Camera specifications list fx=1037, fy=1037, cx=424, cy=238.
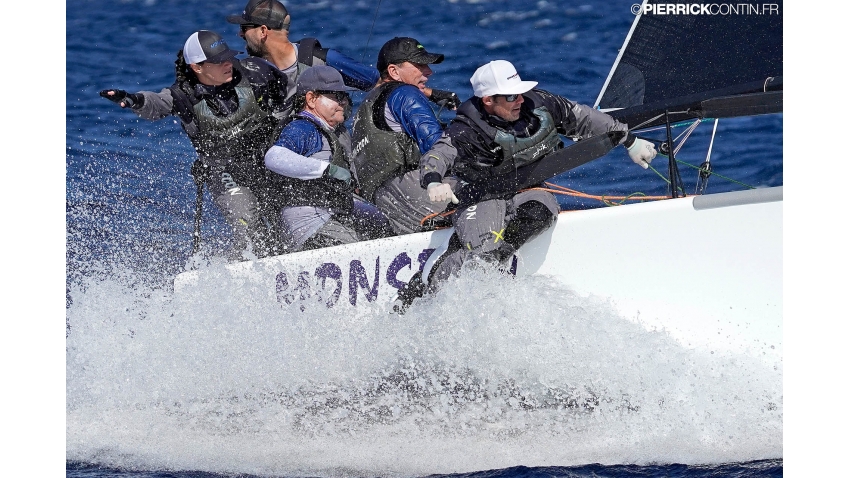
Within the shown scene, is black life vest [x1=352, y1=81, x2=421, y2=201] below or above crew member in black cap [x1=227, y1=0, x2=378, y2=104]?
below

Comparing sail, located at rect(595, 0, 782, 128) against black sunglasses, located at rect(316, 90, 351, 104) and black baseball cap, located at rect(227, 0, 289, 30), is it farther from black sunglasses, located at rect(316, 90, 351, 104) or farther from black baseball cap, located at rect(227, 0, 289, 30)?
black baseball cap, located at rect(227, 0, 289, 30)

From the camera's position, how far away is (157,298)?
466cm

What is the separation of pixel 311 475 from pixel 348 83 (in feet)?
6.84

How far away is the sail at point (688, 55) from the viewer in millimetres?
4918

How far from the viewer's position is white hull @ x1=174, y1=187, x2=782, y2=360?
13.1 ft

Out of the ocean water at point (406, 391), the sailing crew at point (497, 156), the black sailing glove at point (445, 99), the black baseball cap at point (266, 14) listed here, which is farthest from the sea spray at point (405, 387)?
the black baseball cap at point (266, 14)

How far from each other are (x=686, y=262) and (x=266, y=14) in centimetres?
244

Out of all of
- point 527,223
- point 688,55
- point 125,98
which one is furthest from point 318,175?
point 688,55

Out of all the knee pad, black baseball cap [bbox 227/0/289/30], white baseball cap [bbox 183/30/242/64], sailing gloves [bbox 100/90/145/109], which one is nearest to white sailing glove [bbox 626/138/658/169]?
the knee pad

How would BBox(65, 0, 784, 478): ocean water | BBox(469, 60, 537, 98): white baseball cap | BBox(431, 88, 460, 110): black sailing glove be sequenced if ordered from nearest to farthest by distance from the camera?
BBox(65, 0, 784, 478): ocean water → BBox(469, 60, 537, 98): white baseball cap → BBox(431, 88, 460, 110): black sailing glove

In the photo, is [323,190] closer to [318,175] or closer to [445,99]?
[318,175]

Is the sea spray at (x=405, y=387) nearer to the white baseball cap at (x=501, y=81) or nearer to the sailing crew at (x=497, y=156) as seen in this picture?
Answer: the sailing crew at (x=497, y=156)

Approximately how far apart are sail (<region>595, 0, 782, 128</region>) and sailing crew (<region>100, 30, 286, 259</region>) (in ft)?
5.59
